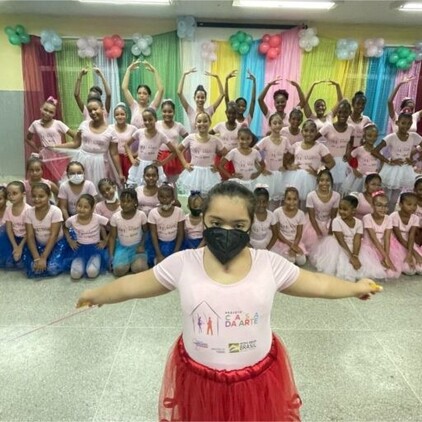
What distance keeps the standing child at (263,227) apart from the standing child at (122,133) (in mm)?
1571

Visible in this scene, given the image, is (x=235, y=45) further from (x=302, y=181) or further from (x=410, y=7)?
(x=302, y=181)

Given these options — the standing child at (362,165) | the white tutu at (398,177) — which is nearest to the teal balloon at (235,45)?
the standing child at (362,165)

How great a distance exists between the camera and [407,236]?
347 centimetres

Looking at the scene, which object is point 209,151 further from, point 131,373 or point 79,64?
point 79,64

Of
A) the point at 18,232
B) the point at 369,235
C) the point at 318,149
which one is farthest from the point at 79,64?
the point at 369,235

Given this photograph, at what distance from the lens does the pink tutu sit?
10.9 ft

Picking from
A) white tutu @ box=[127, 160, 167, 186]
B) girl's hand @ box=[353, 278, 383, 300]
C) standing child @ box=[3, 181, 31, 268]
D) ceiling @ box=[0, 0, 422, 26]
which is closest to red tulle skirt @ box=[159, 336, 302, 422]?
girl's hand @ box=[353, 278, 383, 300]

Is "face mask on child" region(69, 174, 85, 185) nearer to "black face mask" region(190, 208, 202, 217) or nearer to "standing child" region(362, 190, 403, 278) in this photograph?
"black face mask" region(190, 208, 202, 217)

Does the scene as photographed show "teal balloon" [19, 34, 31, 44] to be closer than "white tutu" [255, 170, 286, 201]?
No

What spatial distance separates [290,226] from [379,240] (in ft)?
2.58

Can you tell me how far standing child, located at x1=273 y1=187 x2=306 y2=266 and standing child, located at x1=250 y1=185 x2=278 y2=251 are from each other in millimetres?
58

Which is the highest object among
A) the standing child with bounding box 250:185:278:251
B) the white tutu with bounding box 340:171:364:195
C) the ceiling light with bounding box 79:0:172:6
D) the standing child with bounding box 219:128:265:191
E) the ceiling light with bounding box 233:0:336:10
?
the ceiling light with bounding box 233:0:336:10

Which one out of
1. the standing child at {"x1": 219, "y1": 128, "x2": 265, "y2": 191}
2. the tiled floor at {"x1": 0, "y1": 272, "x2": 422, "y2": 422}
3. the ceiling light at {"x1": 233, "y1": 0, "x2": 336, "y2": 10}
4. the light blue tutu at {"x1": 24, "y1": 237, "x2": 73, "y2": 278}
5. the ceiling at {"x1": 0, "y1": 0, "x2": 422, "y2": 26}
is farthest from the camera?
the ceiling at {"x1": 0, "y1": 0, "x2": 422, "y2": 26}

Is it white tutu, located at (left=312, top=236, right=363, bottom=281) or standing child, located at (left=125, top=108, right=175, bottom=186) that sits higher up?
standing child, located at (left=125, top=108, right=175, bottom=186)
